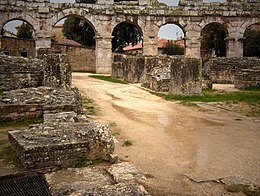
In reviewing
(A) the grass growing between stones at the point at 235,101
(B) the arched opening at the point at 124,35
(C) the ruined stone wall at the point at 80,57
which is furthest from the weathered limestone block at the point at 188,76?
(B) the arched opening at the point at 124,35

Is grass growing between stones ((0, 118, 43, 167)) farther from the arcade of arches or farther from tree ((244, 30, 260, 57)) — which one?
tree ((244, 30, 260, 57))

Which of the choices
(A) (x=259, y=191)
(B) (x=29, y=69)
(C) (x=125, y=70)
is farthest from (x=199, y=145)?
(C) (x=125, y=70)

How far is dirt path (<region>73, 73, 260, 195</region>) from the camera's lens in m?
3.73

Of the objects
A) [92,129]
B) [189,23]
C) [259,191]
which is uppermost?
[189,23]

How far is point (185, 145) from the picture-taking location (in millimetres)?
5156

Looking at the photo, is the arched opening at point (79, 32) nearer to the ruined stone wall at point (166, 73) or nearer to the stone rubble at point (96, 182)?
the ruined stone wall at point (166, 73)

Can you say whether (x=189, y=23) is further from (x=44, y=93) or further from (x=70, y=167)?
(x=70, y=167)

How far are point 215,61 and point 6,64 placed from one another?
12622 mm

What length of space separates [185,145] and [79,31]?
36.3m

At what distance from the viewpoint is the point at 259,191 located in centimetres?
334

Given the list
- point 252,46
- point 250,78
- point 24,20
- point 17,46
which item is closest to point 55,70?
point 250,78

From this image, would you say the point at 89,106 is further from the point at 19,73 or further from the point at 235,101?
the point at 235,101

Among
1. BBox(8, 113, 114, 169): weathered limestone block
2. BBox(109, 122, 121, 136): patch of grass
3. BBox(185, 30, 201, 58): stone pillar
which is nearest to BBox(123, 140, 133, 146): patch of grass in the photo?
BBox(109, 122, 121, 136): patch of grass

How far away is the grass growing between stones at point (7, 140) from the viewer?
4137mm
